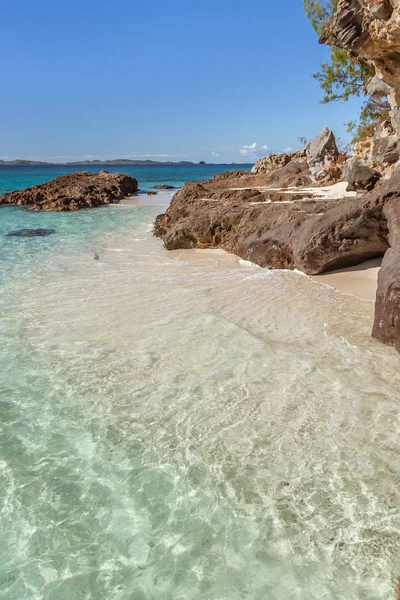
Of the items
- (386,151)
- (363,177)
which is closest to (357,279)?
(363,177)

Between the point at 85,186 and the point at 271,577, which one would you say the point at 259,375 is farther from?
the point at 85,186

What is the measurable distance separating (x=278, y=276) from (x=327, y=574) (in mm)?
6273

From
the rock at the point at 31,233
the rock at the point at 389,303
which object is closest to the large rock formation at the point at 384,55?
the rock at the point at 389,303

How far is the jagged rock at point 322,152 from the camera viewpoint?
61.1 feet

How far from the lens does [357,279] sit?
7609 mm

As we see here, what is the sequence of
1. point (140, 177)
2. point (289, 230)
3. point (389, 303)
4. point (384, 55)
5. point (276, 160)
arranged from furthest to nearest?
1. point (140, 177)
2. point (276, 160)
3. point (289, 230)
4. point (384, 55)
5. point (389, 303)

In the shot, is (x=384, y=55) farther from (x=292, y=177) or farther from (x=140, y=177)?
(x=140, y=177)

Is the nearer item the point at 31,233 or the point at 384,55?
the point at 384,55

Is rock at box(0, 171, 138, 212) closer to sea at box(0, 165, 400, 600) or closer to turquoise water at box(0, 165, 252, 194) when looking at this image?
turquoise water at box(0, 165, 252, 194)

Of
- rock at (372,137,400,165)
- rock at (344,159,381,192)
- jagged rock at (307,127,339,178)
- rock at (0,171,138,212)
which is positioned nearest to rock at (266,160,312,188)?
jagged rock at (307,127,339,178)

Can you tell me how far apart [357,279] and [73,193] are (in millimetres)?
25826

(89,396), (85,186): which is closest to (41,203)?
(85,186)

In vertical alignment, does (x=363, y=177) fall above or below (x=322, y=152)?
below

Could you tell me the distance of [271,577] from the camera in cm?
250
